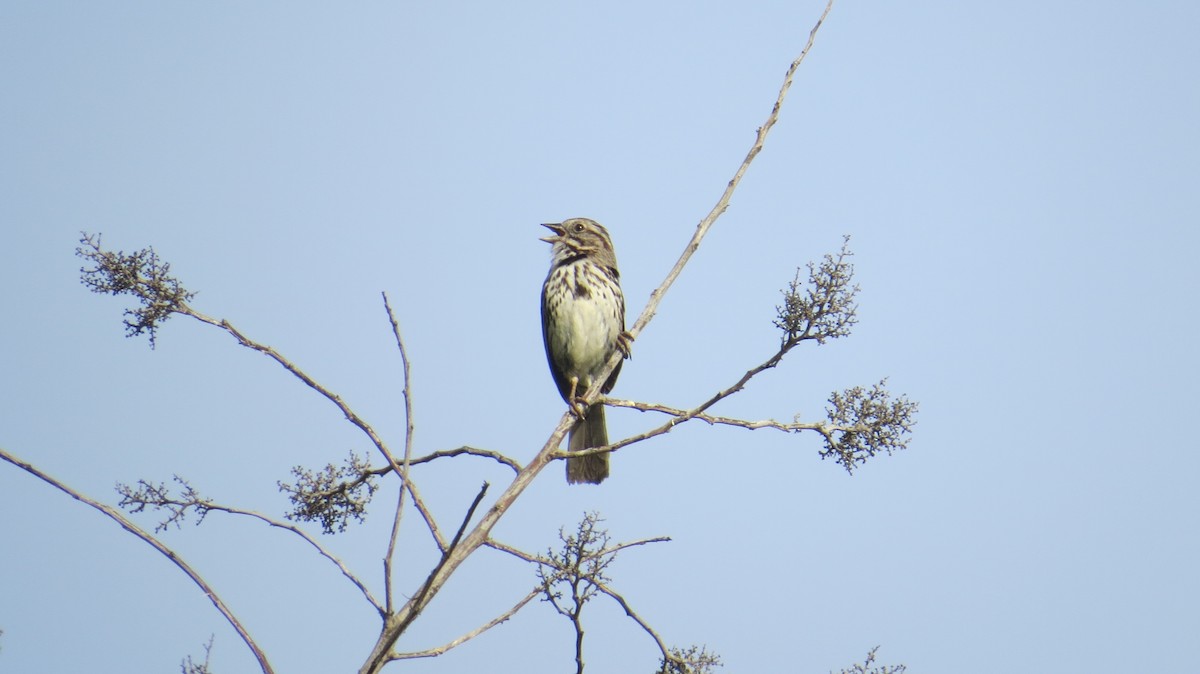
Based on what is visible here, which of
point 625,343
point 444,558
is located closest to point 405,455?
point 444,558

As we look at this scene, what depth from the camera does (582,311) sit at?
812cm

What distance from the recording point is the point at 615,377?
830 centimetres

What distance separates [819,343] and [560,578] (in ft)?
4.39

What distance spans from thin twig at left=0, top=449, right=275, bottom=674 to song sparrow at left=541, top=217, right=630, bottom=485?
15.8 feet

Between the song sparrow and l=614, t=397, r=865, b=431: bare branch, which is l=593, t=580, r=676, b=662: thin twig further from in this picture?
the song sparrow

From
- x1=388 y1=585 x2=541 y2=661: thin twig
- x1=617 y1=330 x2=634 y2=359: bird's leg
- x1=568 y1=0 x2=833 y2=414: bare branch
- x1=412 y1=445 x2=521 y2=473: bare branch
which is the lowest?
x1=388 y1=585 x2=541 y2=661: thin twig

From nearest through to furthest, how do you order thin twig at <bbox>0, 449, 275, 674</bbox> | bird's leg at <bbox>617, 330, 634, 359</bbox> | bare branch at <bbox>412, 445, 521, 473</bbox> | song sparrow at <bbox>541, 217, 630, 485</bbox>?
thin twig at <bbox>0, 449, 275, 674</bbox> → bare branch at <bbox>412, 445, 521, 473</bbox> → bird's leg at <bbox>617, 330, 634, 359</bbox> → song sparrow at <bbox>541, 217, 630, 485</bbox>

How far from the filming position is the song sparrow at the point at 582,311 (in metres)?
8.08

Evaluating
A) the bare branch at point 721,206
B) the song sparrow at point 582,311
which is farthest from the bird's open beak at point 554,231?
the bare branch at point 721,206

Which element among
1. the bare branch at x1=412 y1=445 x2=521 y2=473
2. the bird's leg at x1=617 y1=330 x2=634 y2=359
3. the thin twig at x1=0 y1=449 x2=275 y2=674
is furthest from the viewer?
the bird's leg at x1=617 y1=330 x2=634 y2=359

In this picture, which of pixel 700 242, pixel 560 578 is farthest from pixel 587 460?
pixel 560 578

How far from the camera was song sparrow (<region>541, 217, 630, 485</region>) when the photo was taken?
8078mm

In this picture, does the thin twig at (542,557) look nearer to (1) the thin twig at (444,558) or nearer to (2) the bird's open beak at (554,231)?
(1) the thin twig at (444,558)

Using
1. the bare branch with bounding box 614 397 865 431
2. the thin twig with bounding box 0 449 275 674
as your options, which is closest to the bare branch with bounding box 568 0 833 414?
the bare branch with bounding box 614 397 865 431
